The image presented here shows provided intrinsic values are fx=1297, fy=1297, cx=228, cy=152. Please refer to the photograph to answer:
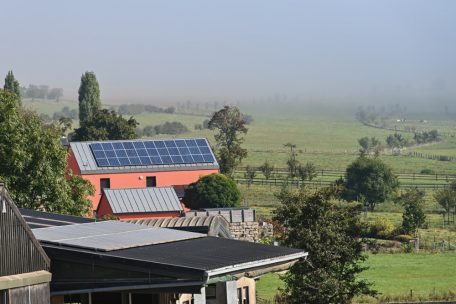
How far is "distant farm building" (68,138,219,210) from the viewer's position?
8412cm

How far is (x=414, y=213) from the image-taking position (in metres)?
79.2

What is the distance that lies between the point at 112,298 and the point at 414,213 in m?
60.0

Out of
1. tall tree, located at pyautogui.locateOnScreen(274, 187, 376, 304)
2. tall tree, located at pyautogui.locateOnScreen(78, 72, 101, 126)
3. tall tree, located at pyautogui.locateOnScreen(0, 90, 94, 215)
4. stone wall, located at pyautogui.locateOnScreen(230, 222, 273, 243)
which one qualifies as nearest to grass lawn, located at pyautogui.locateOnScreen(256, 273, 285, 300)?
tall tree, located at pyautogui.locateOnScreen(274, 187, 376, 304)

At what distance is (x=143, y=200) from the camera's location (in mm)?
72312

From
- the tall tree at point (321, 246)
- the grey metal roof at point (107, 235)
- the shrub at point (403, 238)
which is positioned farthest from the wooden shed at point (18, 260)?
the shrub at point (403, 238)

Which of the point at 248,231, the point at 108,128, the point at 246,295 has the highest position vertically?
the point at 108,128

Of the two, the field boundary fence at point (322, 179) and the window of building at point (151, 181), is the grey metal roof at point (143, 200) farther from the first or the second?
the field boundary fence at point (322, 179)

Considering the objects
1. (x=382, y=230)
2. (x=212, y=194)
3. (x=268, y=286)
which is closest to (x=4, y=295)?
(x=268, y=286)

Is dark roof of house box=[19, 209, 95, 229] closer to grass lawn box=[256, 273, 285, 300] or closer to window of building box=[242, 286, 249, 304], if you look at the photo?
→ window of building box=[242, 286, 249, 304]

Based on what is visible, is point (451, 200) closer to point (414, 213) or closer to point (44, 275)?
point (414, 213)

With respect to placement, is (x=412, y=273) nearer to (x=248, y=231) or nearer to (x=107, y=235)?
(x=248, y=231)

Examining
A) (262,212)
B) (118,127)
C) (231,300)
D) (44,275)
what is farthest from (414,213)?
(44,275)

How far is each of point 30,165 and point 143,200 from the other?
26.9 m

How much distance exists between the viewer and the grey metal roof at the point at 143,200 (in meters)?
71.4
